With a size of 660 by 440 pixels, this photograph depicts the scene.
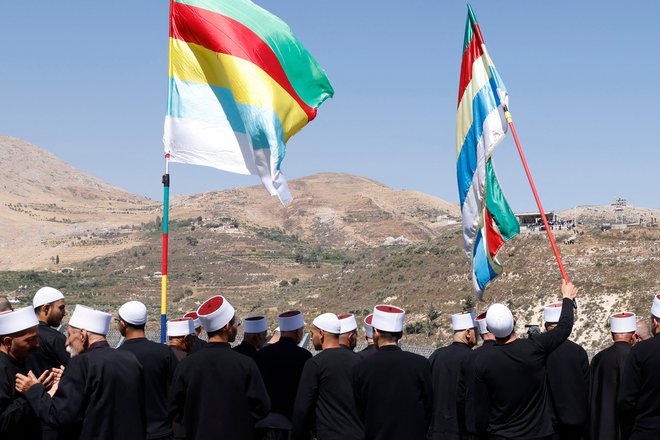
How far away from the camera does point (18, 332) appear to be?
6035 mm

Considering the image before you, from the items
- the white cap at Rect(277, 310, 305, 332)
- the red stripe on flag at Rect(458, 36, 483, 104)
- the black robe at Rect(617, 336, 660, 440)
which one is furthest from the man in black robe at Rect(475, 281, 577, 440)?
the red stripe on flag at Rect(458, 36, 483, 104)

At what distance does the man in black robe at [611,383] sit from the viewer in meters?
8.32

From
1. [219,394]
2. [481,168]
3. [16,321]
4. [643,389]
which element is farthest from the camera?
[481,168]

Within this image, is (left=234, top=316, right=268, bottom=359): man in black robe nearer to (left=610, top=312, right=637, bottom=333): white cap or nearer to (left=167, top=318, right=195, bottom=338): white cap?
(left=167, top=318, right=195, bottom=338): white cap

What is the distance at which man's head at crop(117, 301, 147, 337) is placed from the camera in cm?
698

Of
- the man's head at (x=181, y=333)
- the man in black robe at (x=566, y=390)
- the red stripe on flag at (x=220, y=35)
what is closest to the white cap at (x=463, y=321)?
the man in black robe at (x=566, y=390)

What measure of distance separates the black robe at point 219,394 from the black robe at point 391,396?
770 mm

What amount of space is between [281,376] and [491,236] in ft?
9.17

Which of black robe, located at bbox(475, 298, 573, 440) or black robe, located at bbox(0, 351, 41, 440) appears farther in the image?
black robe, located at bbox(475, 298, 573, 440)

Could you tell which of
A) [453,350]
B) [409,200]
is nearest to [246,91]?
[453,350]

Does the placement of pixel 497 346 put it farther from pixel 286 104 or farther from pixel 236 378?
pixel 286 104

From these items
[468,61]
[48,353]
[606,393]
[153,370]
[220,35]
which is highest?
[220,35]

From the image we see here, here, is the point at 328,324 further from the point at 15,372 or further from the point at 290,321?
the point at 15,372

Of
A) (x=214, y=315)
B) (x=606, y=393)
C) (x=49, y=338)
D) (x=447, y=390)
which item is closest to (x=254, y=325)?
(x=214, y=315)
